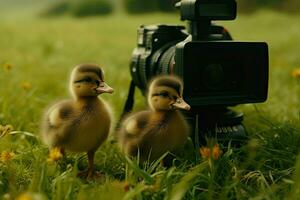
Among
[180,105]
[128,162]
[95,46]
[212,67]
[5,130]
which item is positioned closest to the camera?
[128,162]

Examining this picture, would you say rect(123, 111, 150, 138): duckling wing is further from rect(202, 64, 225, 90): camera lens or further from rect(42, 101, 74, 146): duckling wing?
rect(202, 64, 225, 90): camera lens

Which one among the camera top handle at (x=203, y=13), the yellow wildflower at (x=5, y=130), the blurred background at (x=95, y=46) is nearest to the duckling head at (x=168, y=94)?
the camera top handle at (x=203, y=13)

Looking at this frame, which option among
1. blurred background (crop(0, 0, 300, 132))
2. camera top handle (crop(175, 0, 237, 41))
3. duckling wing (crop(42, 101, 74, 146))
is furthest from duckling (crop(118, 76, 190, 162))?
blurred background (crop(0, 0, 300, 132))

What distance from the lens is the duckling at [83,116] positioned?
2.14 meters

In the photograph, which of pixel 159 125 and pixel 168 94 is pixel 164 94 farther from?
pixel 159 125

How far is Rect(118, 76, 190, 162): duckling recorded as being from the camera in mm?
2150

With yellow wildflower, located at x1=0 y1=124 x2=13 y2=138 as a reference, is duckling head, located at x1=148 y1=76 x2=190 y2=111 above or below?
above

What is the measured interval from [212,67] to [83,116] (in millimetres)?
632

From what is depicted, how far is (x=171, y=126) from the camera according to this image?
217 centimetres

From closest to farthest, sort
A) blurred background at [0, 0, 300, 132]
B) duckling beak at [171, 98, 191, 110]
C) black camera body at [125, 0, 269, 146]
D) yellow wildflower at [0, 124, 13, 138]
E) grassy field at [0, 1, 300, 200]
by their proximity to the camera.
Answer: grassy field at [0, 1, 300, 200], duckling beak at [171, 98, 191, 110], yellow wildflower at [0, 124, 13, 138], black camera body at [125, 0, 269, 146], blurred background at [0, 0, 300, 132]

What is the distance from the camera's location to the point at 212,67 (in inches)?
95.9

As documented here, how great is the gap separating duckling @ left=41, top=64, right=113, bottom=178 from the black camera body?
1.22 feet

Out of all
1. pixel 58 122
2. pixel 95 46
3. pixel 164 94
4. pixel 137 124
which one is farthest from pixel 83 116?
pixel 95 46

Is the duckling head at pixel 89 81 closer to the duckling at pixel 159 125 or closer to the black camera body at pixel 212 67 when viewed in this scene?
the duckling at pixel 159 125
